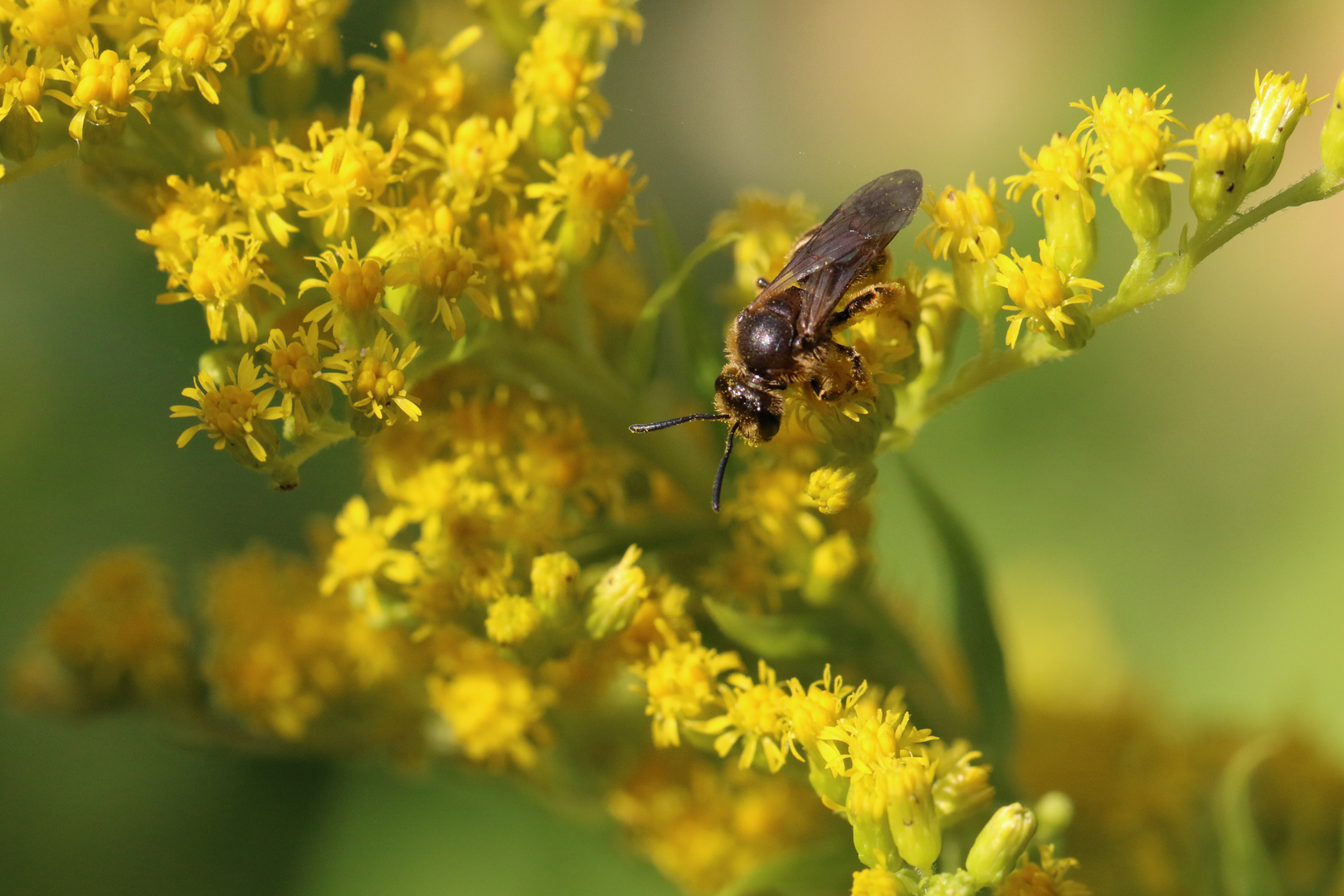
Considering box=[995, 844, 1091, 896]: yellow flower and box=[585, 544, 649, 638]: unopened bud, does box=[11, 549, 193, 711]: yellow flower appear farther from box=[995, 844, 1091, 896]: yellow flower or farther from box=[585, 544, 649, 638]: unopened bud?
box=[995, 844, 1091, 896]: yellow flower

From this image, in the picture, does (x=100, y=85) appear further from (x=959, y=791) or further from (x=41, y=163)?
(x=959, y=791)

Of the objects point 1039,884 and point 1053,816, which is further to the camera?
point 1053,816

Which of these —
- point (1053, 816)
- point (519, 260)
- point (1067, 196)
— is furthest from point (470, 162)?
point (1053, 816)

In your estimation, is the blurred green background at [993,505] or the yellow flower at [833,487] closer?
the yellow flower at [833,487]

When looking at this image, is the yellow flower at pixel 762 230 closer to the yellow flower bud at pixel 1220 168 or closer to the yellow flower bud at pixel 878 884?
the yellow flower bud at pixel 1220 168

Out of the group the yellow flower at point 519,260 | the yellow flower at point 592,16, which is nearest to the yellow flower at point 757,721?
the yellow flower at point 519,260

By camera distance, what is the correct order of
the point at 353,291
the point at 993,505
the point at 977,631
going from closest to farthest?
1. the point at 353,291
2. the point at 977,631
3. the point at 993,505

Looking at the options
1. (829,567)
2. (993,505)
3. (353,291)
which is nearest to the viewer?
(353,291)
